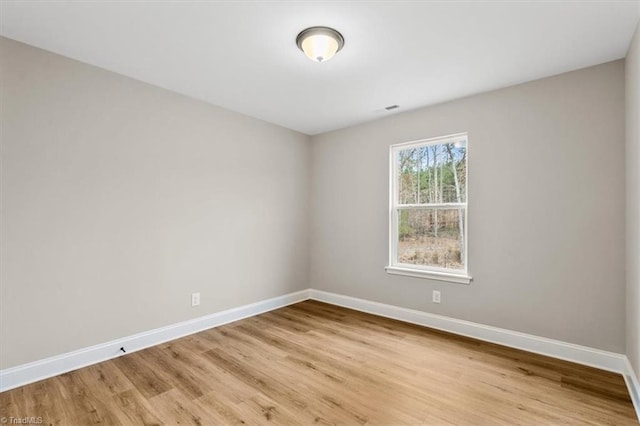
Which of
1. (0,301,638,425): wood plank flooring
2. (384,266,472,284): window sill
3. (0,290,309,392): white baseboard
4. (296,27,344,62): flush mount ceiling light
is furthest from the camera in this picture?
(384,266,472,284): window sill

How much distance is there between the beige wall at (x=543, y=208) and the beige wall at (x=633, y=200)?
15 centimetres

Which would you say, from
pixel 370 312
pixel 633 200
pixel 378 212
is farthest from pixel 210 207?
pixel 633 200

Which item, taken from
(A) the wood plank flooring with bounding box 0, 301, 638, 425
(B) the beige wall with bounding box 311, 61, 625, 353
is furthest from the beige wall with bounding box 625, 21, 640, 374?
(A) the wood plank flooring with bounding box 0, 301, 638, 425

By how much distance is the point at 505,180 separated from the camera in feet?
10.0

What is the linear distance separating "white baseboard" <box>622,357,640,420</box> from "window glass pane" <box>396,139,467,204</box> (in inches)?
71.8

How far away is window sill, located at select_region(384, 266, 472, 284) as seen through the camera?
3.29 meters

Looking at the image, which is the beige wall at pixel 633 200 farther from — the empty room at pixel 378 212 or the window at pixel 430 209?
the window at pixel 430 209

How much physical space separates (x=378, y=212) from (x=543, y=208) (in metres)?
1.75

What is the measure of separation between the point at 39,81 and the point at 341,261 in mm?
3607

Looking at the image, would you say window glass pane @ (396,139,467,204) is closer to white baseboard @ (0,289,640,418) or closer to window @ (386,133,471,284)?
window @ (386,133,471,284)

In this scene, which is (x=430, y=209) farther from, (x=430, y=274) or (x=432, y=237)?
(x=430, y=274)

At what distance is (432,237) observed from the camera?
362 cm

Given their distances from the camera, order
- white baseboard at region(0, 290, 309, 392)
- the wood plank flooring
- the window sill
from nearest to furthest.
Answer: the wood plank flooring, white baseboard at region(0, 290, 309, 392), the window sill

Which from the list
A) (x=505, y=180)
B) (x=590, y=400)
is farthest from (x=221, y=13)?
(x=590, y=400)
